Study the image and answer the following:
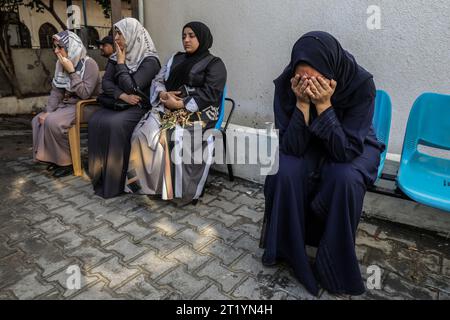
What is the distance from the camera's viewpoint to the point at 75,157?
3.61 metres

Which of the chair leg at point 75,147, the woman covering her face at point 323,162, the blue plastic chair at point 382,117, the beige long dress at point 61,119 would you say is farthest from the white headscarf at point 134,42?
the blue plastic chair at point 382,117

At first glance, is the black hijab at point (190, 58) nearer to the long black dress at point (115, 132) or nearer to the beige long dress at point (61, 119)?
the long black dress at point (115, 132)

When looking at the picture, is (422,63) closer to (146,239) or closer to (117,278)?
(146,239)

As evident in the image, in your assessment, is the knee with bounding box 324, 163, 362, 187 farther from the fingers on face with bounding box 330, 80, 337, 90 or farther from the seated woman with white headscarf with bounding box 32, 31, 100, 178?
the seated woman with white headscarf with bounding box 32, 31, 100, 178

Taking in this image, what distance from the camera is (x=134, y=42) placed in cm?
332

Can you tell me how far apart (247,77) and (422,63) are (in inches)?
66.0

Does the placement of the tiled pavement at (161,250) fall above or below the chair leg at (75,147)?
below

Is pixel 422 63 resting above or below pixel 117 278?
above

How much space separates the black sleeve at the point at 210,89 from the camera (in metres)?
2.99

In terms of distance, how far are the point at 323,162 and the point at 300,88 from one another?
0.50 m

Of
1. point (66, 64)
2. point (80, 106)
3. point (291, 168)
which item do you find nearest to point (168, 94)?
point (80, 106)

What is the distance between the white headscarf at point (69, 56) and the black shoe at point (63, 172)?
2.86 feet

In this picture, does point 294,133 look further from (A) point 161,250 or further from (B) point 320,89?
(A) point 161,250
